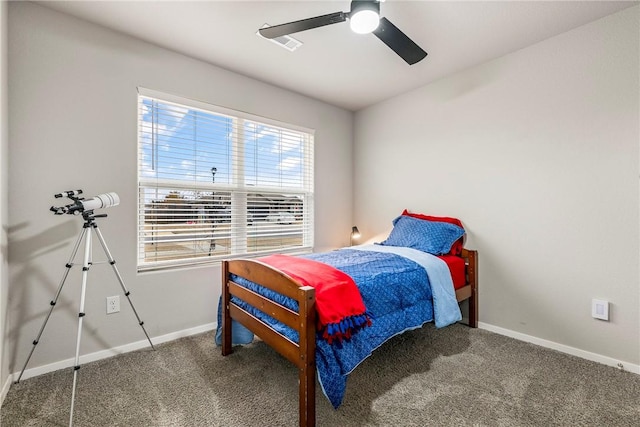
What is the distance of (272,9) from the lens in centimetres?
204

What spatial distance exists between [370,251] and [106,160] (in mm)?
2256

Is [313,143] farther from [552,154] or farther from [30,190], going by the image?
[30,190]

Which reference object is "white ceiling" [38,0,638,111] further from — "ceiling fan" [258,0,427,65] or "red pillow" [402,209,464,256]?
"red pillow" [402,209,464,256]

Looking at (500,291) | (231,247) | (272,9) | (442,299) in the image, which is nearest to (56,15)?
(272,9)

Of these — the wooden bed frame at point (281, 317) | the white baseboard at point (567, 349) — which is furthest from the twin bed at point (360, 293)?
the white baseboard at point (567, 349)

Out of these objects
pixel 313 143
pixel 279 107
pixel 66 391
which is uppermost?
pixel 279 107

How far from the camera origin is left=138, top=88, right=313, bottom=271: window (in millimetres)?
2520

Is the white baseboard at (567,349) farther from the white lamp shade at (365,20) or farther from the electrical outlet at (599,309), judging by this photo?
the white lamp shade at (365,20)

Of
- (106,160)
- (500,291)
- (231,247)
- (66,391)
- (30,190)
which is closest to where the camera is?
(66,391)

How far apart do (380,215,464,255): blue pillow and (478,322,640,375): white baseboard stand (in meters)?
0.84

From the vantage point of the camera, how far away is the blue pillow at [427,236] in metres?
2.77

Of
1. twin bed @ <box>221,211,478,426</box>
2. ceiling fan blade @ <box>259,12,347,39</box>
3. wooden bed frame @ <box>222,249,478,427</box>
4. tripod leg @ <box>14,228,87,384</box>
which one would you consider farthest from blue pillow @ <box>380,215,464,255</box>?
tripod leg @ <box>14,228,87,384</box>

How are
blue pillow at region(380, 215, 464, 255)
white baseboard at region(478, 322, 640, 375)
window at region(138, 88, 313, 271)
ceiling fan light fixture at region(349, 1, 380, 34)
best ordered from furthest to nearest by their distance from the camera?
blue pillow at region(380, 215, 464, 255), window at region(138, 88, 313, 271), white baseboard at region(478, 322, 640, 375), ceiling fan light fixture at region(349, 1, 380, 34)

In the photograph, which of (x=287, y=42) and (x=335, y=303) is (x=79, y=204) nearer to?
(x=335, y=303)
